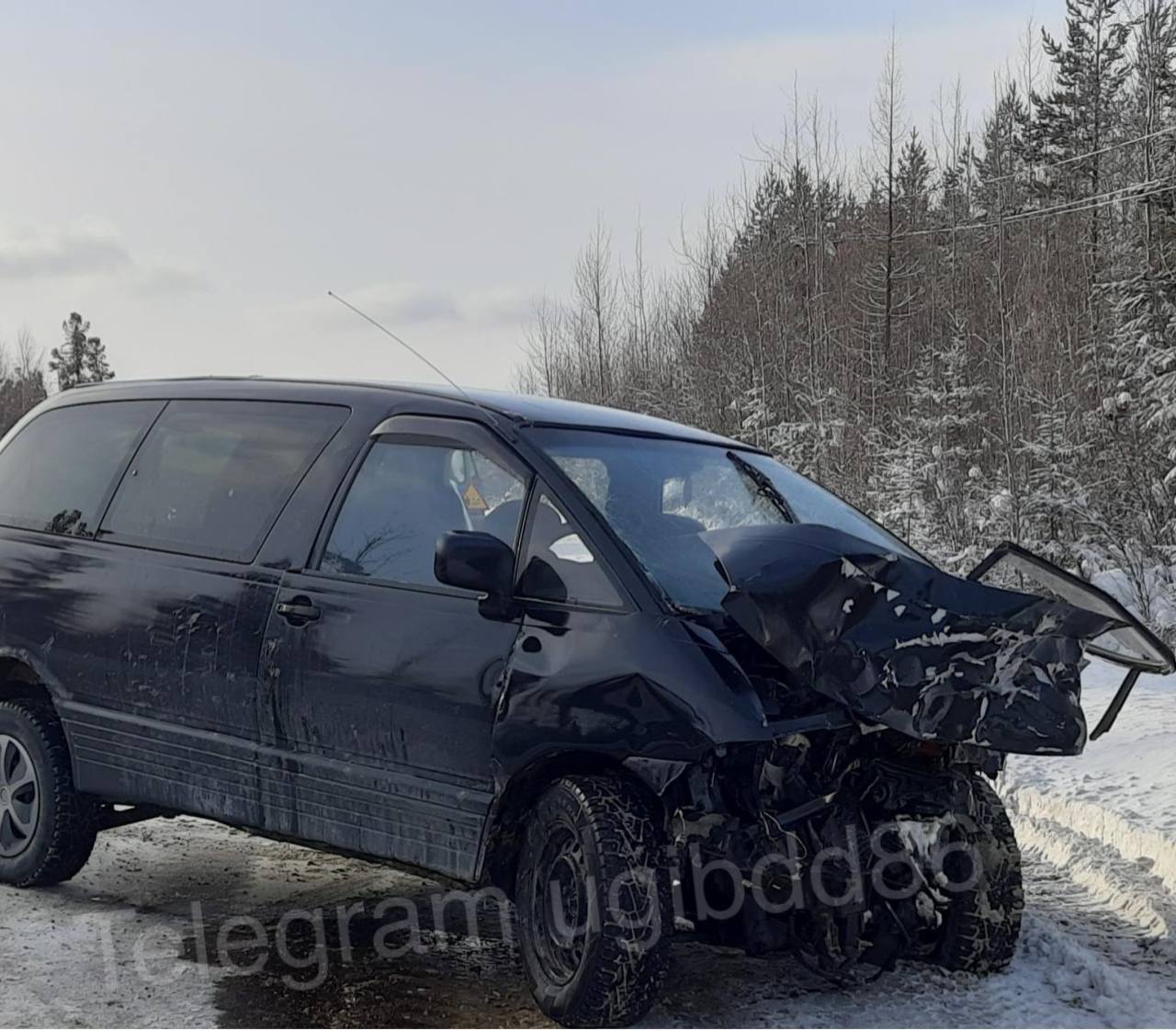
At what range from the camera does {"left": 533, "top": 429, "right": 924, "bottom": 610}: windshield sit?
3951mm

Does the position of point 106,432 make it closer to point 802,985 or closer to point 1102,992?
point 802,985

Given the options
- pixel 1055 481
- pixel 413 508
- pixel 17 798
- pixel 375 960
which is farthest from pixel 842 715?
pixel 1055 481

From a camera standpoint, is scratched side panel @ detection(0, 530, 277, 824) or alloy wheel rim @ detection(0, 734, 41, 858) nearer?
scratched side panel @ detection(0, 530, 277, 824)

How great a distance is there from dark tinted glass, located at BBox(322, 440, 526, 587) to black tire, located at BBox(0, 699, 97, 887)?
164 cm

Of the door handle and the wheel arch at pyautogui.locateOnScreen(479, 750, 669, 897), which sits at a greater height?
the door handle

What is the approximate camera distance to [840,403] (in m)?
33.0

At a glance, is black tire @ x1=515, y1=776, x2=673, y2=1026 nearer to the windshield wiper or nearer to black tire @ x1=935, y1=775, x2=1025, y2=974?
black tire @ x1=935, y1=775, x2=1025, y2=974

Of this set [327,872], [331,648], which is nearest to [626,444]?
[331,648]

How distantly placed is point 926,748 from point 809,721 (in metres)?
0.54

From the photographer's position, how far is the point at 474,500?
4.25 metres

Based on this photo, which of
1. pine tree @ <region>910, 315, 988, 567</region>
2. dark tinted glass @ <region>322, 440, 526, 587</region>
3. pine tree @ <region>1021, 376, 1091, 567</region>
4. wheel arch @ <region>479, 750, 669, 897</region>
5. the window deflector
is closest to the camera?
wheel arch @ <region>479, 750, 669, 897</region>

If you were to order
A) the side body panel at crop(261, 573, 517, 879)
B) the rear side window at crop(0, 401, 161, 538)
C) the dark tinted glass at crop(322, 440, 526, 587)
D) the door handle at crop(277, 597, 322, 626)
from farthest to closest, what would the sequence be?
the rear side window at crop(0, 401, 161, 538) < the door handle at crop(277, 597, 322, 626) < the dark tinted glass at crop(322, 440, 526, 587) < the side body panel at crop(261, 573, 517, 879)

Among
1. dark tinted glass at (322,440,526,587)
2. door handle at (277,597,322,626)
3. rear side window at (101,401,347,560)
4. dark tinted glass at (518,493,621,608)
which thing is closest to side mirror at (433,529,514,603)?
dark tinted glass at (518,493,621,608)

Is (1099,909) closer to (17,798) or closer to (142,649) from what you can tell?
(142,649)
